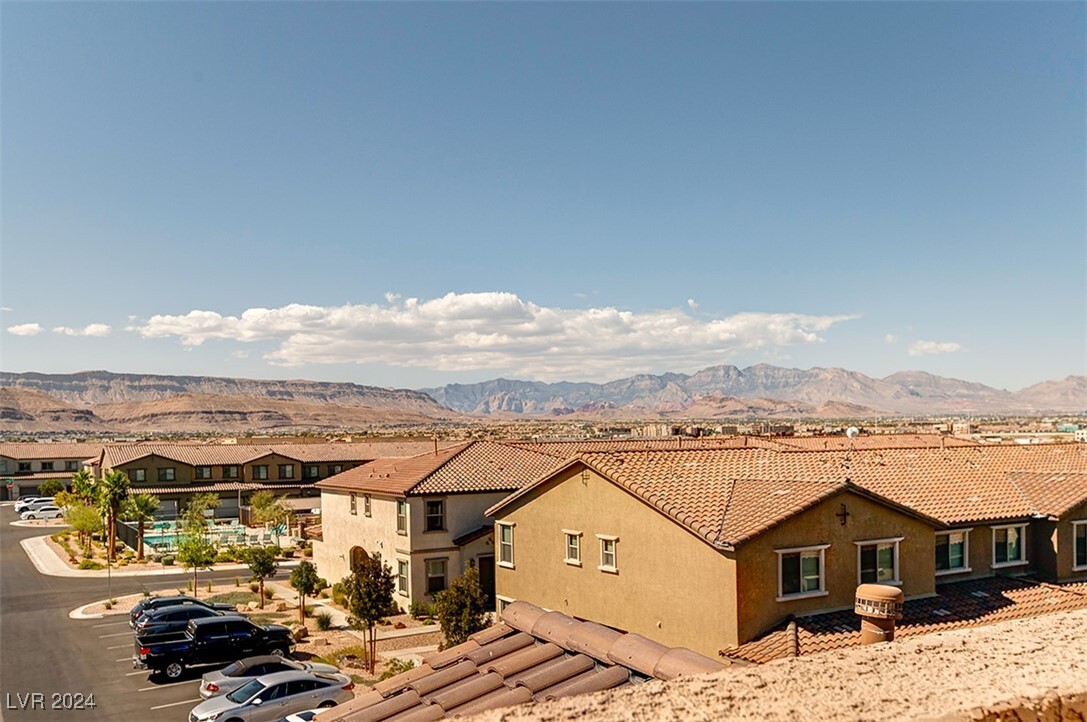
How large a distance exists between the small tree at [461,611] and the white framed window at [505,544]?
4.02 meters

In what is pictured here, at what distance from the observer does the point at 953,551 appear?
84.0 feet

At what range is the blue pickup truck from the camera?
90.1 ft

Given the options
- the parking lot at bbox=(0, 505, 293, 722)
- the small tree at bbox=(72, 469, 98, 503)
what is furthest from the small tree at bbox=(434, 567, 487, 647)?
the small tree at bbox=(72, 469, 98, 503)

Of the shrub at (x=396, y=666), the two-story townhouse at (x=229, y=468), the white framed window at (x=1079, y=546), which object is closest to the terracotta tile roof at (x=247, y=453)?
the two-story townhouse at (x=229, y=468)

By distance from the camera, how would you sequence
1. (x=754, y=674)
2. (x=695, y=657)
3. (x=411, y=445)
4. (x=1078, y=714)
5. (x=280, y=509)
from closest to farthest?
1. (x=1078, y=714)
2. (x=754, y=674)
3. (x=695, y=657)
4. (x=280, y=509)
5. (x=411, y=445)

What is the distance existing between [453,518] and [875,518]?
20.8m

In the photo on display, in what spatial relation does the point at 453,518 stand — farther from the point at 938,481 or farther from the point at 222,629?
the point at 938,481

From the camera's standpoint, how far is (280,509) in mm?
66938

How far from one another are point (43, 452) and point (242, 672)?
107 metres

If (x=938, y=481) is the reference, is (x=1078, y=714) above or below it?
above

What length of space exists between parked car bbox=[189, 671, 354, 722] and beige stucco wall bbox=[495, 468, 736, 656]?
25.7 feet

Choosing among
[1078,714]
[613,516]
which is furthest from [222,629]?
[1078,714]

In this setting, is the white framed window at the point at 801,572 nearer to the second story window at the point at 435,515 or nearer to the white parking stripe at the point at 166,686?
the second story window at the point at 435,515

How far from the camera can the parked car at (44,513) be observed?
81625mm
